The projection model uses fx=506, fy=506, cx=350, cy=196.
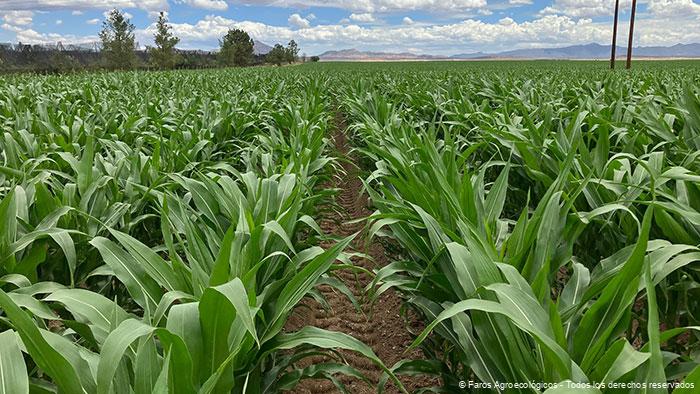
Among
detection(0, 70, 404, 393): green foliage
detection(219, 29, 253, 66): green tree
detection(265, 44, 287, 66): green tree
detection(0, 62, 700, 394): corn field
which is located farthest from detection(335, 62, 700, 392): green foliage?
detection(265, 44, 287, 66): green tree

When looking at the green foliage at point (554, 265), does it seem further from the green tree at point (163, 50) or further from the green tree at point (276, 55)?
the green tree at point (276, 55)

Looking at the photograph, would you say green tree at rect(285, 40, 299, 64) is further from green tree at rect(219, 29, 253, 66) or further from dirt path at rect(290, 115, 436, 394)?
dirt path at rect(290, 115, 436, 394)

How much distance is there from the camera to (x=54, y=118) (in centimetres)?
490

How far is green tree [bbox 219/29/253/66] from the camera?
6182 cm

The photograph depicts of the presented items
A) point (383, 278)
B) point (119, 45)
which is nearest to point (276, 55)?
point (119, 45)

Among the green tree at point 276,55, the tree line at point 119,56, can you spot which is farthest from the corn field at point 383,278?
the green tree at point 276,55

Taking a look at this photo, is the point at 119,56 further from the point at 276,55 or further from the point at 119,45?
the point at 276,55

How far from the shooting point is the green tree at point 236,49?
61819 mm

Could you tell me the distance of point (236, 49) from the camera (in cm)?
6594

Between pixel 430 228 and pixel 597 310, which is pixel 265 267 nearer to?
pixel 430 228

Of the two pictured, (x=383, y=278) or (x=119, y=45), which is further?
(x=119, y=45)

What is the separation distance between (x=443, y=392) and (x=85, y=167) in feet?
6.53

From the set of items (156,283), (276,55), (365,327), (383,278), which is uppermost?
(276,55)

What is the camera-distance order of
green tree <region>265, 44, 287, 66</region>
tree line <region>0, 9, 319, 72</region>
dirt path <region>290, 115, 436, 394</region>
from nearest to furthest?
1. dirt path <region>290, 115, 436, 394</region>
2. tree line <region>0, 9, 319, 72</region>
3. green tree <region>265, 44, 287, 66</region>
